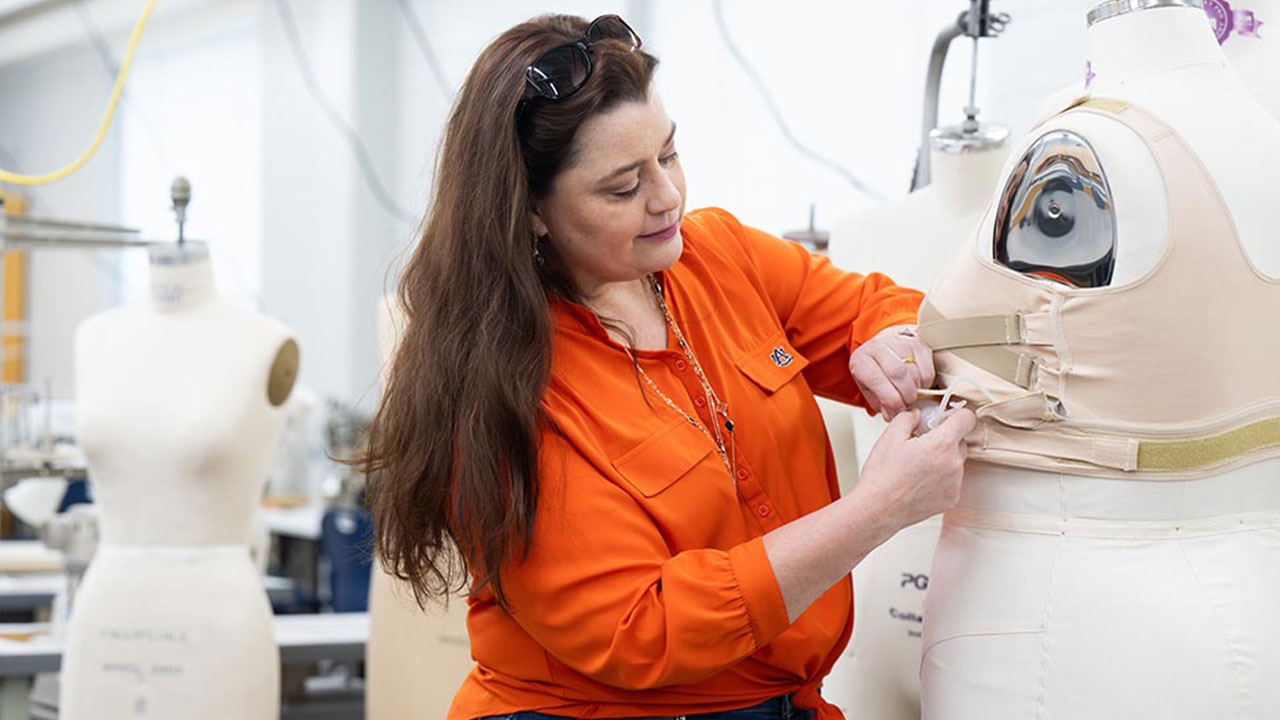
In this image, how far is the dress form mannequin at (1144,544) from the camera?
1283mm

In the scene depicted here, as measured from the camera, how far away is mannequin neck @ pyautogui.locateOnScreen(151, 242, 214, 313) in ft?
9.10

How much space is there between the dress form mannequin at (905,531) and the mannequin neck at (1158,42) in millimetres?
664

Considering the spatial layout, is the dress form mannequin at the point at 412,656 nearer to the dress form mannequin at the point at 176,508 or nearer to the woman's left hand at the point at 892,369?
the dress form mannequin at the point at 176,508

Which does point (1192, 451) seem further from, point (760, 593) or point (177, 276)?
point (177, 276)

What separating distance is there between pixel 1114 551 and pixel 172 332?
1973mm

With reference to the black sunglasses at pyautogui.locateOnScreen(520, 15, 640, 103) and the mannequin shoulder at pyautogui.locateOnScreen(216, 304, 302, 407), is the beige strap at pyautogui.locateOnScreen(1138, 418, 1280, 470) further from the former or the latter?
the mannequin shoulder at pyautogui.locateOnScreen(216, 304, 302, 407)

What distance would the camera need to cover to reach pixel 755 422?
5.21ft

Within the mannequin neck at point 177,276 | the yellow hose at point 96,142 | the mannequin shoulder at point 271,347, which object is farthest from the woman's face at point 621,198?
the mannequin neck at point 177,276

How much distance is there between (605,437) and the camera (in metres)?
1.50

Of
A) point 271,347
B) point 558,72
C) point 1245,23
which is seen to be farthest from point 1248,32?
point 271,347

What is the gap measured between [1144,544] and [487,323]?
686 millimetres

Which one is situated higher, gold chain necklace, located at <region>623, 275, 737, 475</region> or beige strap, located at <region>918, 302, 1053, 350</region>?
beige strap, located at <region>918, 302, 1053, 350</region>

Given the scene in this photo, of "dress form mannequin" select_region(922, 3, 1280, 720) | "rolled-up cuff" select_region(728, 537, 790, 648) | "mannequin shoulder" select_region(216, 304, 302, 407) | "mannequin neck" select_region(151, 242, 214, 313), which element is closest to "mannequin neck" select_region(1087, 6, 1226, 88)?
"dress form mannequin" select_region(922, 3, 1280, 720)

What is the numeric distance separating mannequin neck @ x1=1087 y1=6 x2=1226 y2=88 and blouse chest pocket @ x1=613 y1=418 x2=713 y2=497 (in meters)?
0.54
